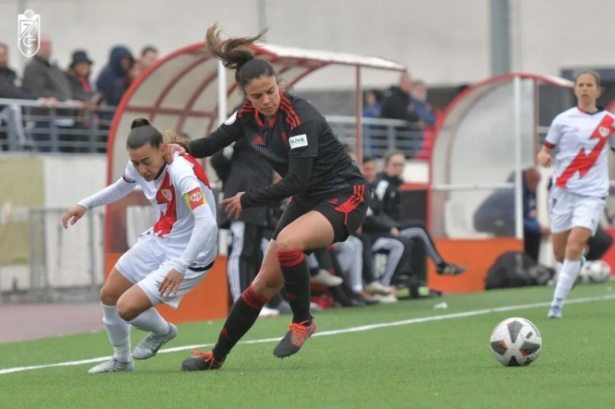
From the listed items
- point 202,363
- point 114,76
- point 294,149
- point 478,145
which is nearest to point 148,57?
point 114,76

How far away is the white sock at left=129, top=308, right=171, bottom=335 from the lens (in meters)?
8.84

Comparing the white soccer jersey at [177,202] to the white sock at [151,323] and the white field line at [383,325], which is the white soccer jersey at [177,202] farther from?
the white field line at [383,325]

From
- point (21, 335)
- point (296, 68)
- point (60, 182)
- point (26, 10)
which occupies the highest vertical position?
point (26, 10)

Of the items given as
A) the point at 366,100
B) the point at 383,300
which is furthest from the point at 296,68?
the point at 366,100

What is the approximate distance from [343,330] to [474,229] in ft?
26.7

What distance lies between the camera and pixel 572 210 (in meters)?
12.8

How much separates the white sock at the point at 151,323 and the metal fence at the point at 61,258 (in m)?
10.1

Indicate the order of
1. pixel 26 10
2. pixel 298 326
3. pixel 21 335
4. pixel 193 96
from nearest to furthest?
pixel 298 326 < pixel 21 335 < pixel 193 96 < pixel 26 10

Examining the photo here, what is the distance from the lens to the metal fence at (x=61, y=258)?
62.3ft

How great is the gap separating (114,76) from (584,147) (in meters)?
9.08

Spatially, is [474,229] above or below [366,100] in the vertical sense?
below

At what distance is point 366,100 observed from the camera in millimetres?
28422

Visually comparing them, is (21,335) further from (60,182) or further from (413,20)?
(413,20)

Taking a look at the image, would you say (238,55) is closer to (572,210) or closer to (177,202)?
(177,202)
